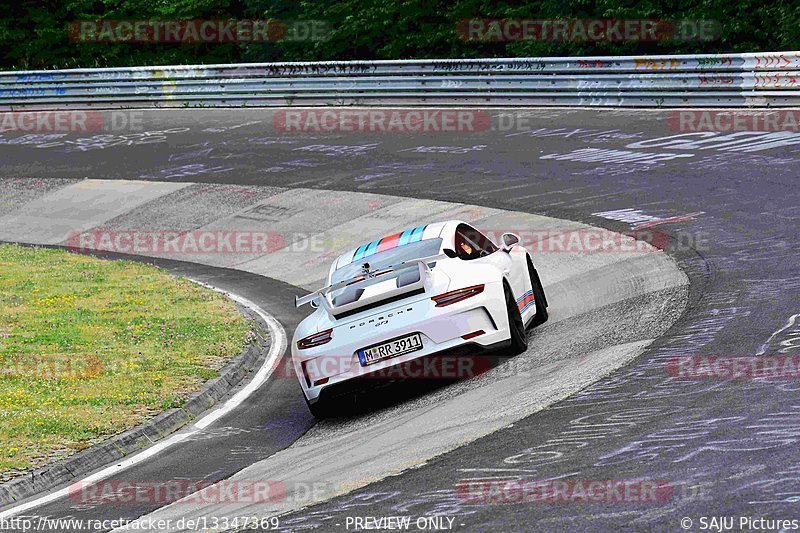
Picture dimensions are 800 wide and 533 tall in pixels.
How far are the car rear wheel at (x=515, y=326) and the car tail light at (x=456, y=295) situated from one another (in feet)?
1.21

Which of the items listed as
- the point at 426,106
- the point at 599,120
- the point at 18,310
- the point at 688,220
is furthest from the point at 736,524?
the point at 426,106

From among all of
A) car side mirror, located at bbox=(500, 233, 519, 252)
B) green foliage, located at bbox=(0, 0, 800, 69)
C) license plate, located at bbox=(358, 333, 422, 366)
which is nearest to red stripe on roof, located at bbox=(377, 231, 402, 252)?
car side mirror, located at bbox=(500, 233, 519, 252)

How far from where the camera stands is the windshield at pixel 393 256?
10.7 meters

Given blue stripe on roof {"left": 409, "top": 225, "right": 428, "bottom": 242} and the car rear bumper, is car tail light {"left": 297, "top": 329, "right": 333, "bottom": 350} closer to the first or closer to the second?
the car rear bumper

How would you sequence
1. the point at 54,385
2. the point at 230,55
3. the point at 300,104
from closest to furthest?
the point at 54,385, the point at 300,104, the point at 230,55

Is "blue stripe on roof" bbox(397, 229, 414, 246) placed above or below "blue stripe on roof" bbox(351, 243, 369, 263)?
above

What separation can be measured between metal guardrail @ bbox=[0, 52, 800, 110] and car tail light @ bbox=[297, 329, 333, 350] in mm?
14766

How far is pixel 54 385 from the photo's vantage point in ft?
36.0

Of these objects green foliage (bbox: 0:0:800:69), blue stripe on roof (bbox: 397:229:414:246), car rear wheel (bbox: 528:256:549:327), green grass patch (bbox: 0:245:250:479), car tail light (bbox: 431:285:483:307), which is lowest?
green grass patch (bbox: 0:245:250:479)

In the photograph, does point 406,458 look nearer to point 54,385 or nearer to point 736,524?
point 736,524

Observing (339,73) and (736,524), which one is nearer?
(736,524)

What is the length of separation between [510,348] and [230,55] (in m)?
32.9

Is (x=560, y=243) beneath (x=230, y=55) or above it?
beneath

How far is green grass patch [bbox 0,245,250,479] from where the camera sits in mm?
9648
